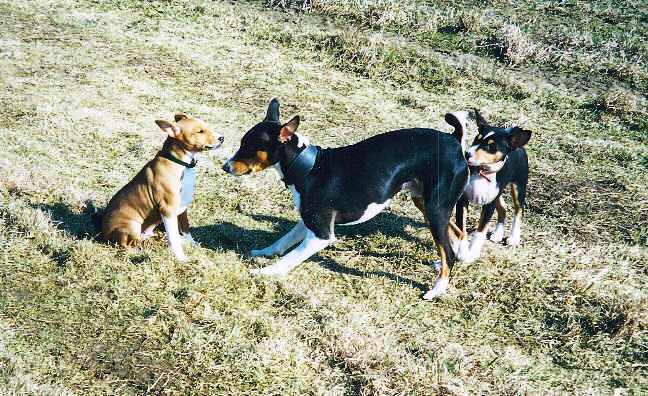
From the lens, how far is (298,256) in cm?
489

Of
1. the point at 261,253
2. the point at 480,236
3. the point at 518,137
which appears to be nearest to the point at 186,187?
the point at 261,253

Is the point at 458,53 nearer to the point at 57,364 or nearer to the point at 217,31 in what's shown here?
the point at 217,31

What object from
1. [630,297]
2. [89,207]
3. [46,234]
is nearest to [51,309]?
[46,234]

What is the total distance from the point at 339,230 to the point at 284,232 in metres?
0.53

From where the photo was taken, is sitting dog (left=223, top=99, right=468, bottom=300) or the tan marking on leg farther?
the tan marking on leg

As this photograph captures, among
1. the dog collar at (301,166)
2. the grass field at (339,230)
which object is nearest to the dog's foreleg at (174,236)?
the grass field at (339,230)

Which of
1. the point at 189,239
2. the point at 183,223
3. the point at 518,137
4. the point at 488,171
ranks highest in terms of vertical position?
the point at 518,137

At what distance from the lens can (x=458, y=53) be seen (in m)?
10.2

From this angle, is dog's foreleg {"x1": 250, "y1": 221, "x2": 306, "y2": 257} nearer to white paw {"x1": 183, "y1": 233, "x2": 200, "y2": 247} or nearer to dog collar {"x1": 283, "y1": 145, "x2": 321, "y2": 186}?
white paw {"x1": 183, "y1": 233, "x2": 200, "y2": 247}

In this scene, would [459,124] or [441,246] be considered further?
[459,124]

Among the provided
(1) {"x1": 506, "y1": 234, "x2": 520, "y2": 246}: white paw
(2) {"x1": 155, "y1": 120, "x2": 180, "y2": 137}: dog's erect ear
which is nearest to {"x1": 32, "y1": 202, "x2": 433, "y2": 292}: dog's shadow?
(1) {"x1": 506, "y1": 234, "x2": 520, "y2": 246}: white paw

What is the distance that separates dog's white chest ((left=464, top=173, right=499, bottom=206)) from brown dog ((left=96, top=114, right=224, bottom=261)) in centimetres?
211

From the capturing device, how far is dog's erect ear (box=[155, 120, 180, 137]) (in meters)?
4.60

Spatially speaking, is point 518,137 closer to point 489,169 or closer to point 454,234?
point 489,169
